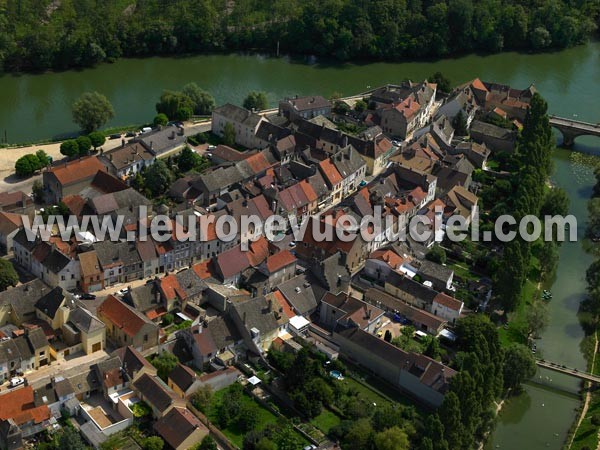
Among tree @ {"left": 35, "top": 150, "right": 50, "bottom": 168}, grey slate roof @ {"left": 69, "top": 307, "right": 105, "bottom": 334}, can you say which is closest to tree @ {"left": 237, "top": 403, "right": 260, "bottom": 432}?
grey slate roof @ {"left": 69, "top": 307, "right": 105, "bottom": 334}

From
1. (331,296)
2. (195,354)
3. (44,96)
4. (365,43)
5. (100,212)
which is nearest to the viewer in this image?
(195,354)

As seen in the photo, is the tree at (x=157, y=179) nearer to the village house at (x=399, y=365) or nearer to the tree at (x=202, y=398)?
the village house at (x=399, y=365)

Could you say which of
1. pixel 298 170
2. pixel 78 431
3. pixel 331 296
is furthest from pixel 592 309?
pixel 78 431

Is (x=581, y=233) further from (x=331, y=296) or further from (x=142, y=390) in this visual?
(x=142, y=390)

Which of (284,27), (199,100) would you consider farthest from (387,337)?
(284,27)

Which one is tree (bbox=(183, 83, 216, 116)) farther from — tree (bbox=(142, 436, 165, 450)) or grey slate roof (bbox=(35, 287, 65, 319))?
tree (bbox=(142, 436, 165, 450))

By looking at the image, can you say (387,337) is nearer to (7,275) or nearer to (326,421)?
(326,421)

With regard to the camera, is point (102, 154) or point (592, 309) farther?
point (102, 154)
